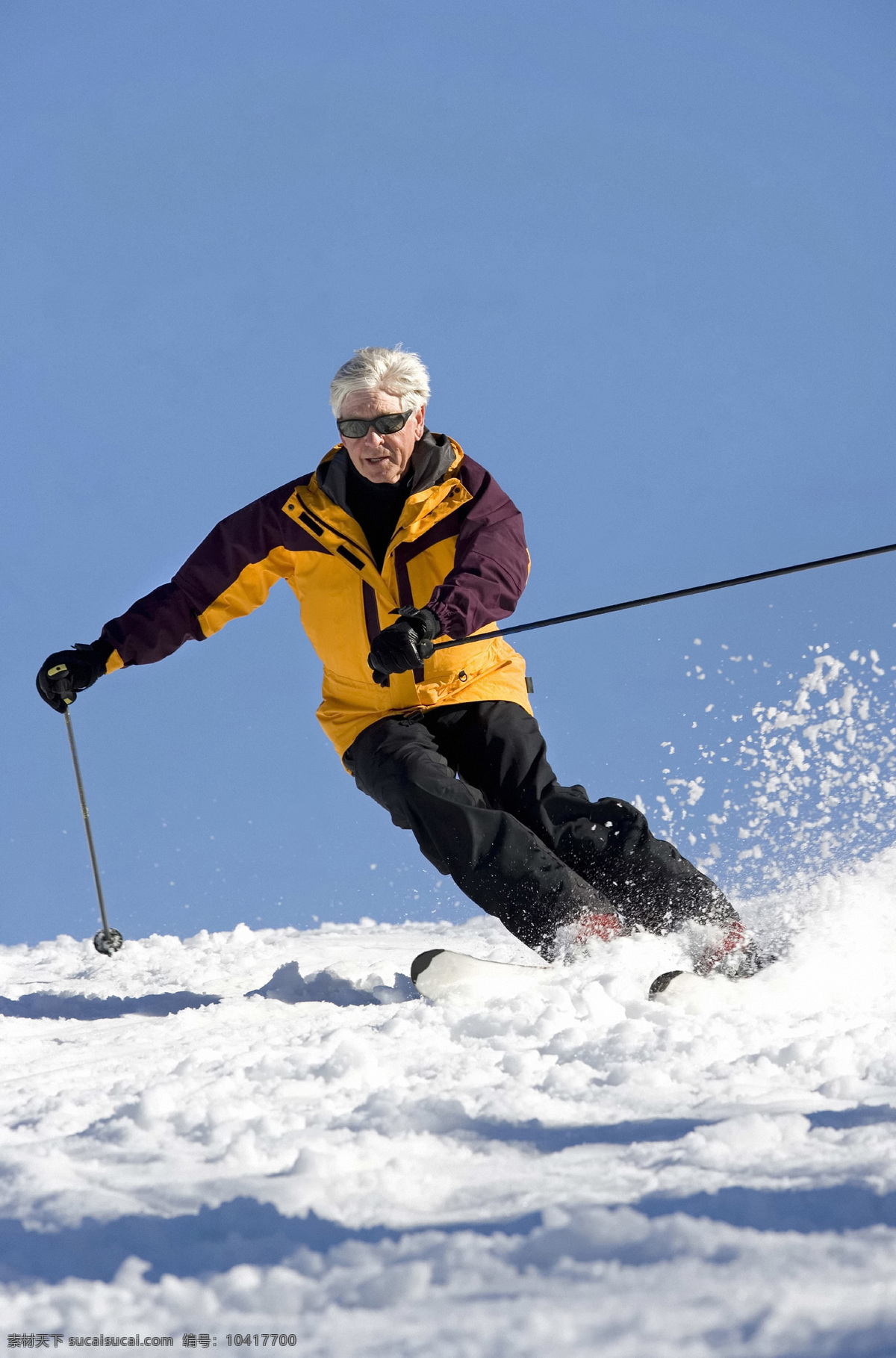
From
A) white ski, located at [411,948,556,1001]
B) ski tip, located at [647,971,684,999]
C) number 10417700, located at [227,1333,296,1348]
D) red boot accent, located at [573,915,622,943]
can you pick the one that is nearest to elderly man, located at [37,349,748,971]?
red boot accent, located at [573,915,622,943]

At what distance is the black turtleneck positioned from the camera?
395 cm

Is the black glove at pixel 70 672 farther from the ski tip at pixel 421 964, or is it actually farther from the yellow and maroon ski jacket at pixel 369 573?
the ski tip at pixel 421 964

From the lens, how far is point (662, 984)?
2969 millimetres

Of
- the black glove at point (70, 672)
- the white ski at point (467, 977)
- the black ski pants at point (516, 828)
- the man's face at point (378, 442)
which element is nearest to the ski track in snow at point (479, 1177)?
the white ski at point (467, 977)

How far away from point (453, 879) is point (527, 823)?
36 centimetres

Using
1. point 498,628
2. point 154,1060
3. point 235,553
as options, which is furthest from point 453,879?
point 235,553

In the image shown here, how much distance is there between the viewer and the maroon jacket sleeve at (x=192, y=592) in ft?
13.6

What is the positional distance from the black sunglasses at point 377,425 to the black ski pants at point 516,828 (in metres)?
1.02

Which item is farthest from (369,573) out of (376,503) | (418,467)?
(418,467)

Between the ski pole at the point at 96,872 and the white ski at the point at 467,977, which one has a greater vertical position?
the ski pole at the point at 96,872

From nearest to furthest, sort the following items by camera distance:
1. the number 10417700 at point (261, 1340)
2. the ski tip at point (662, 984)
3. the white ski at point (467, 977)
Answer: the number 10417700 at point (261, 1340), the ski tip at point (662, 984), the white ski at point (467, 977)

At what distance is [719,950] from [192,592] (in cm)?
239

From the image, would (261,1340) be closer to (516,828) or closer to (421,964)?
(421,964)

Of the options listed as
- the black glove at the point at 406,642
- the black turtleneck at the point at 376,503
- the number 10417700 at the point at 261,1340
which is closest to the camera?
the number 10417700 at the point at 261,1340
